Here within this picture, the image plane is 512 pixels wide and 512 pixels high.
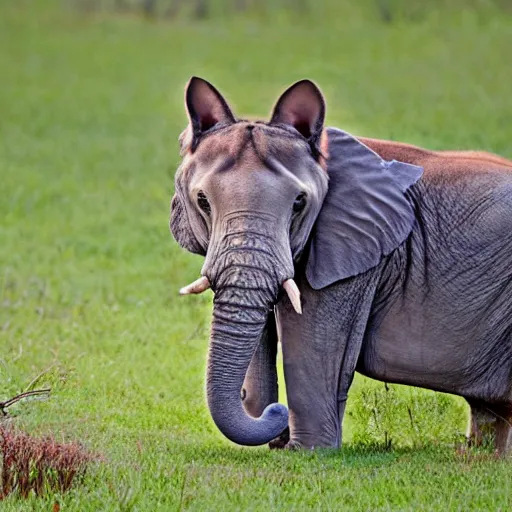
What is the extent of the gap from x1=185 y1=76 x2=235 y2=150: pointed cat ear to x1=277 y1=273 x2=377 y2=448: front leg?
3.45ft

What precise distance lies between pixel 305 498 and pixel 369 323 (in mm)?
1771

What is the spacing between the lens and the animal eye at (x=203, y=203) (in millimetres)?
8086

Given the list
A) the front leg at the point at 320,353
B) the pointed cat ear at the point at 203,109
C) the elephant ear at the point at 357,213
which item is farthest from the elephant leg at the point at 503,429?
the pointed cat ear at the point at 203,109

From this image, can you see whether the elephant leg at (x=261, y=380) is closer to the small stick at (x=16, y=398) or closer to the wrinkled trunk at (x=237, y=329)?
the wrinkled trunk at (x=237, y=329)

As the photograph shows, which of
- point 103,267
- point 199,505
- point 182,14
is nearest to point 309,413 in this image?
point 199,505

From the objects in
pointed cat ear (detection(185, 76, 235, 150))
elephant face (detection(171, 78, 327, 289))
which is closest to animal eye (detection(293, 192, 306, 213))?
elephant face (detection(171, 78, 327, 289))

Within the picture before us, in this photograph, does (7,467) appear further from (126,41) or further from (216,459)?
(126,41)

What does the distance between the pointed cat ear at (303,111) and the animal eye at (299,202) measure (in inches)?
16.4

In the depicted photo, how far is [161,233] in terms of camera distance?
1778 cm

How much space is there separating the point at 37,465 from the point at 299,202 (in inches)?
81.8

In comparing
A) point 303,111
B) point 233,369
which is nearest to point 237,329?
point 233,369

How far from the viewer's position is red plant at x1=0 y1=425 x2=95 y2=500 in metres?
7.14

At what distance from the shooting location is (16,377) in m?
10.0

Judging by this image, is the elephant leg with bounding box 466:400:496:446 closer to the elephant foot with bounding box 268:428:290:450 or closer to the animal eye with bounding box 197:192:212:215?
the elephant foot with bounding box 268:428:290:450
